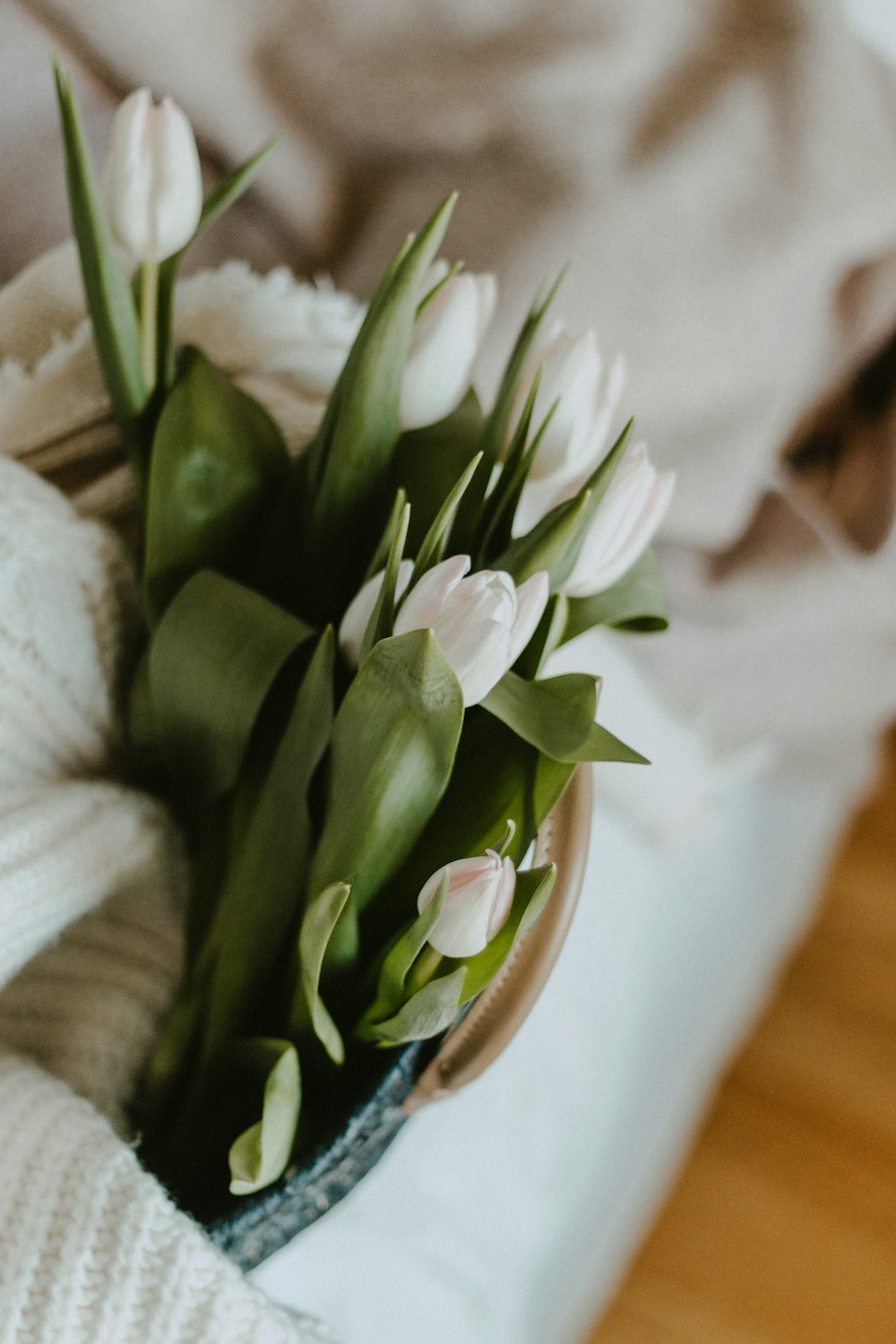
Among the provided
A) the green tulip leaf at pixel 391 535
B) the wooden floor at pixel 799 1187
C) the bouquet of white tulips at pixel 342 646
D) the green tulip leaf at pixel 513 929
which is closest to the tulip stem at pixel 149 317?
the bouquet of white tulips at pixel 342 646

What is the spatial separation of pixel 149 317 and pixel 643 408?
12.7 inches

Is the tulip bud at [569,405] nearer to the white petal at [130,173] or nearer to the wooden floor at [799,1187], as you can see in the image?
the white petal at [130,173]

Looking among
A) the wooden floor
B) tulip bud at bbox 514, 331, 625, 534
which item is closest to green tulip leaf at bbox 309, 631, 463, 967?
tulip bud at bbox 514, 331, 625, 534

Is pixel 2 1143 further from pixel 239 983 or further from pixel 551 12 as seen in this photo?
pixel 551 12

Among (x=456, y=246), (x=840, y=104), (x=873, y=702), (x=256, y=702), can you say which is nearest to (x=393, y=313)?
(x=256, y=702)

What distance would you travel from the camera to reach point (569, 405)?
13.9 inches

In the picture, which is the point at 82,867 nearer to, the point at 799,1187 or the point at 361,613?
the point at 361,613

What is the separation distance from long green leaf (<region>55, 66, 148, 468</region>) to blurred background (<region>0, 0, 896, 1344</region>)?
0.17 meters

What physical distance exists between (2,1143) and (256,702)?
0.16 metres

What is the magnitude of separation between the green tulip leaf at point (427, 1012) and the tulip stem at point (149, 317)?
8.8 inches

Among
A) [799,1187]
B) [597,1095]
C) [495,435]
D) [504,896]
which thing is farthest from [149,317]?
[799,1187]

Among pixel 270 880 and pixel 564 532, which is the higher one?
pixel 564 532

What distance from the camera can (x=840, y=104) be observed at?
578mm

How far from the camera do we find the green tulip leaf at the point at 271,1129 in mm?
325
